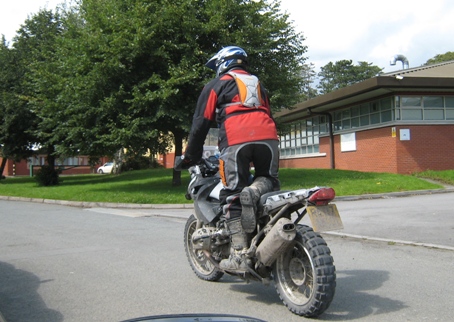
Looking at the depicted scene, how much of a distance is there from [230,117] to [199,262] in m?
1.83

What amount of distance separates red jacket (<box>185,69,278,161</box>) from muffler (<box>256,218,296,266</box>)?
2.68 feet

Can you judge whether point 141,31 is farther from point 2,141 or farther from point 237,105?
point 2,141

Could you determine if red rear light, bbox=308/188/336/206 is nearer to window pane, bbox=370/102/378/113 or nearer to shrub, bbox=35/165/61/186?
window pane, bbox=370/102/378/113

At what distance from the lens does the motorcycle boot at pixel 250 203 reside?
432cm

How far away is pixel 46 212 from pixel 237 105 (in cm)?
1021

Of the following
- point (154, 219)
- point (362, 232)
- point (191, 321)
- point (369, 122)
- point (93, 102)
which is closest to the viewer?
point (191, 321)

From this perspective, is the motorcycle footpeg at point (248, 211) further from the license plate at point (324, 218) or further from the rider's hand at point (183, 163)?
the rider's hand at point (183, 163)

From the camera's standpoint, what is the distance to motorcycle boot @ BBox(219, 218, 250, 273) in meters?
4.47

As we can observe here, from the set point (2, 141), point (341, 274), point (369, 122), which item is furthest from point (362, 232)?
point (2, 141)

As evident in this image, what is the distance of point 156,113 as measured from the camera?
17.4 meters

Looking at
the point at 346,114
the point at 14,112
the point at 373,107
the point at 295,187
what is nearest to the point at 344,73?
the point at 346,114

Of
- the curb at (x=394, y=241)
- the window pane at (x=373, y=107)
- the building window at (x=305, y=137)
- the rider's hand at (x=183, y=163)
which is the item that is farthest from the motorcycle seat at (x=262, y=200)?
the building window at (x=305, y=137)

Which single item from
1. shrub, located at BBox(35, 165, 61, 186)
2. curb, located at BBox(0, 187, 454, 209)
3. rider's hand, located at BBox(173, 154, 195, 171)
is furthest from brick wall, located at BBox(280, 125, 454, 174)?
rider's hand, located at BBox(173, 154, 195, 171)

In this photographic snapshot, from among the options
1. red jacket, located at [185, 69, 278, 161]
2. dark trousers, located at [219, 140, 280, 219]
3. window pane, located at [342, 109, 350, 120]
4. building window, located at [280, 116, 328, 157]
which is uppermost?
window pane, located at [342, 109, 350, 120]
